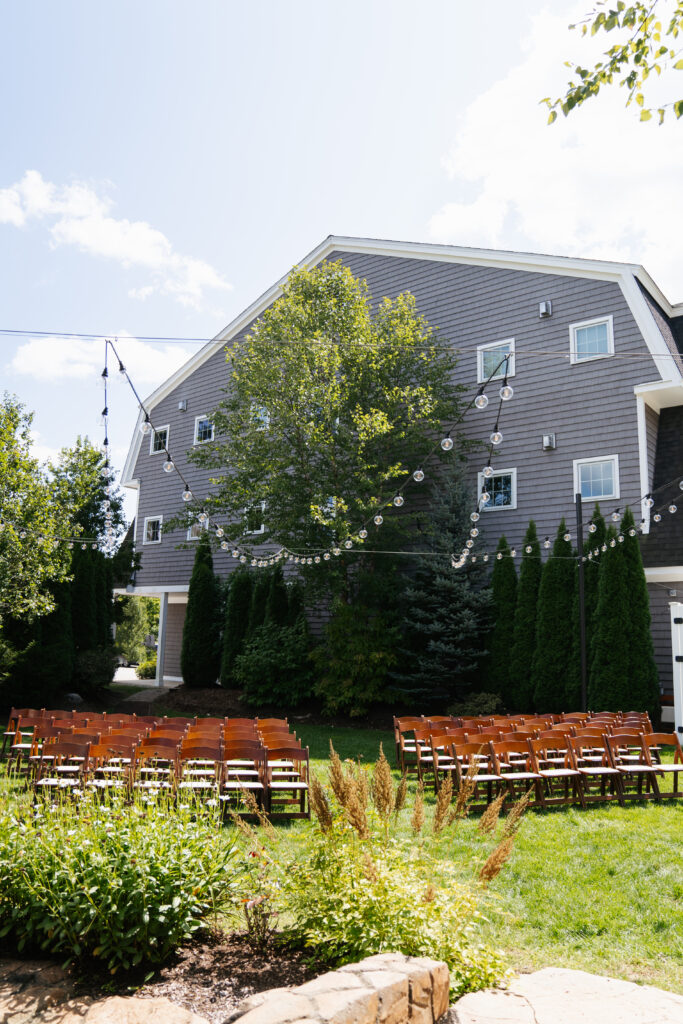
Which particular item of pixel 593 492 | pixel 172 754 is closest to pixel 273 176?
pixel 172 754

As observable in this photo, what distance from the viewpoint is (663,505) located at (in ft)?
51.0

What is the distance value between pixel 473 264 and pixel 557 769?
1412 cm

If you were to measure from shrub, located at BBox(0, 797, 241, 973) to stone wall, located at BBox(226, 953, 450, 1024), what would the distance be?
759 mm

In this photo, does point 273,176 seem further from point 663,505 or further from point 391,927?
point 663,505

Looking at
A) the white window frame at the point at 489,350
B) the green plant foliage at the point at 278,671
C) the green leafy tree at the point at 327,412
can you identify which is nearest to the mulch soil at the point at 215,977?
the green leafy tree at the point at 327,412

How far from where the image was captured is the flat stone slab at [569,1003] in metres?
3.46

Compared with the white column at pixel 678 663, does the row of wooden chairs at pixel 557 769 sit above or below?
below

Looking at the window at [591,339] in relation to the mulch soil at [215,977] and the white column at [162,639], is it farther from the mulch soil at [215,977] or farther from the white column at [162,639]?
the white column at [162,639]

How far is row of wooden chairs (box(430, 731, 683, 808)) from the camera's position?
8.49 m

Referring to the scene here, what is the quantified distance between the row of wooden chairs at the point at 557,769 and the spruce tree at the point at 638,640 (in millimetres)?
4353

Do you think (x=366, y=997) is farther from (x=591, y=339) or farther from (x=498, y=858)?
(x=591, y=339)

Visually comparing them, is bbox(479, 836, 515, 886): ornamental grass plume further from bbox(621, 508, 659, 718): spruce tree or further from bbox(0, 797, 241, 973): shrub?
bbox(621, 508, 659, 718): spruce tree

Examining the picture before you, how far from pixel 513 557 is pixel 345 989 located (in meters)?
14.6

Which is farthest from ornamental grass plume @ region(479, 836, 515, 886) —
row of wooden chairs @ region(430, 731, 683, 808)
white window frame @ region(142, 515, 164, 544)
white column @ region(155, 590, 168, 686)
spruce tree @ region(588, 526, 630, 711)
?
white window frame @ region(142, 515, 164, 544)
